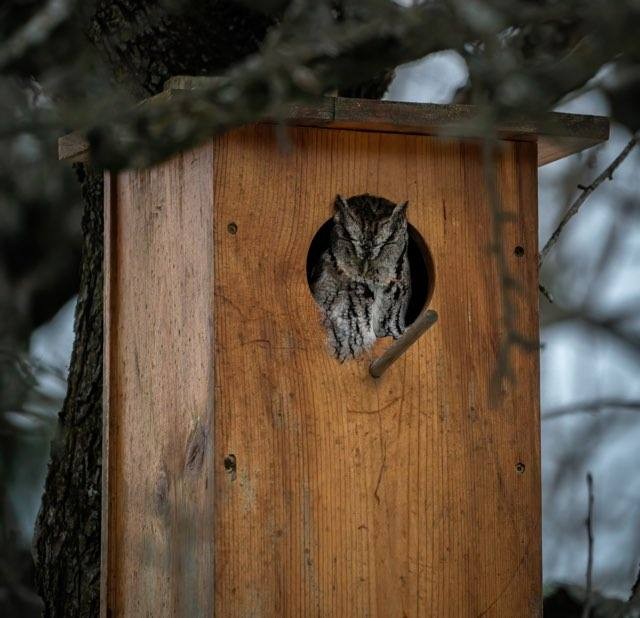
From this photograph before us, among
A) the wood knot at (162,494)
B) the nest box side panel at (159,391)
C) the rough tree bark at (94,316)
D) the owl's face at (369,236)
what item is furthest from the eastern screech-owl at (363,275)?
the rough tree bark at (94,316)

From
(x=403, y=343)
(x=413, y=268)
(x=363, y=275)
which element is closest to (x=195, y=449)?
(x=403, y=343)

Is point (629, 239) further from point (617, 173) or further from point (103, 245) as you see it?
point (103, 245)

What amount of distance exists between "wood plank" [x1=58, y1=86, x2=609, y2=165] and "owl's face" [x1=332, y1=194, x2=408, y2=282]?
179 mm

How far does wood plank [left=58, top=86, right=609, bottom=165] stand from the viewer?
2600 mm

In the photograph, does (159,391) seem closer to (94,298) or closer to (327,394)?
(327,394)

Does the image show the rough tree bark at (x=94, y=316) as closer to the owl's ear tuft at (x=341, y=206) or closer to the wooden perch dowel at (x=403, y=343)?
the owl's ear tuft at (x=341, y=206)

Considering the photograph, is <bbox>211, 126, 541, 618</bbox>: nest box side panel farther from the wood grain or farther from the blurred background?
the blurred background

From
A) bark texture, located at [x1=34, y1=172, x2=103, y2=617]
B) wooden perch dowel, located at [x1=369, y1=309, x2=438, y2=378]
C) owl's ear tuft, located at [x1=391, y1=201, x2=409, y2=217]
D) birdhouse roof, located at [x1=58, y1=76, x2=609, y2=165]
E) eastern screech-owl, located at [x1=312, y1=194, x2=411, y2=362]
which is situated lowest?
bark texture, located at [x1=34, y1=172, x2=103, y2=617]

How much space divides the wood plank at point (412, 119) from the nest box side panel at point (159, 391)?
220mm

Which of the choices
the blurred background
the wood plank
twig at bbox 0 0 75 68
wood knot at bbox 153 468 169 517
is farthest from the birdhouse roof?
wood knot at bbox 153 468 169 517

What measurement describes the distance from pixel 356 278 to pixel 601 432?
1748mm

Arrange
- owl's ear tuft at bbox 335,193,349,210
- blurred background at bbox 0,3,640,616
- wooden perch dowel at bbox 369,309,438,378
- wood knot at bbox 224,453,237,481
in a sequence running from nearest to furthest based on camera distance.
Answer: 1. wooden perch dowel at bbox 369,309,438,378
2. wood knot at bbox 224,453,237,481
3. owl's ear tuft at bbox 335,193,349,210
4. blurred background at bbox 0,3,640,616

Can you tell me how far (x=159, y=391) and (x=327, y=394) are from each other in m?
0.45

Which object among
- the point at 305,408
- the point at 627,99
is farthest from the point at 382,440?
the point at 627,99
